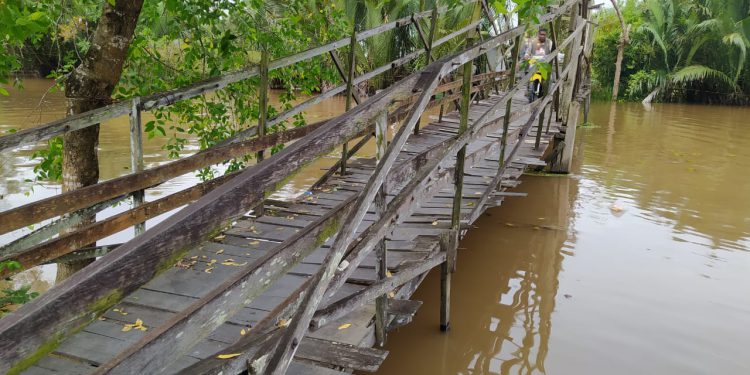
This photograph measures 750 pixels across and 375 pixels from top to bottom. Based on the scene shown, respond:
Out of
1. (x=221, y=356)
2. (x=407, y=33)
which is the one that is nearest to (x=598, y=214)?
(x=221, y=356)

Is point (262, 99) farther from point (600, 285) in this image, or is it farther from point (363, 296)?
point (600, 285)

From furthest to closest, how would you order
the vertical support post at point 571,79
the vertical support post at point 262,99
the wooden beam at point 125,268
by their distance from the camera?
the vertical support post at point 571,79 → the vertical support post at point 262,99 → the wooden beam at point 125,268

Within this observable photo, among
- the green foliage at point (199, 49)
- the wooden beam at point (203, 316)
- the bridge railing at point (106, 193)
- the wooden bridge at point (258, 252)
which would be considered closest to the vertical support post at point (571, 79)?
the wooden bridge at point (258, 252)

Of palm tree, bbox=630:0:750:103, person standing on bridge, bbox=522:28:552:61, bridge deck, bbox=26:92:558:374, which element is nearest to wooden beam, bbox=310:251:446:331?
bridge deck, bbox=26:92:558:374

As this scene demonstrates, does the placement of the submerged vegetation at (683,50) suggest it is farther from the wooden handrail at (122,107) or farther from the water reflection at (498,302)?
the wooden handrail at (122,107)

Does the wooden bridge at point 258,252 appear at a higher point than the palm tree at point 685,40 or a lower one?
lower

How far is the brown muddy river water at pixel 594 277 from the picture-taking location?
397 cm

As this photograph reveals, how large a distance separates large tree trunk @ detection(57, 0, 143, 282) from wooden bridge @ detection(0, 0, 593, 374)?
1.43ft

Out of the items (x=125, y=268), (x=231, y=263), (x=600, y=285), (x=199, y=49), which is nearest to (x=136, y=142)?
(x=231, y=263)

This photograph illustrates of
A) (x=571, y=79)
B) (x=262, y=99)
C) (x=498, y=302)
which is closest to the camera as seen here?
(x=262, y=99)

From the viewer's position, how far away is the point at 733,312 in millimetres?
4602

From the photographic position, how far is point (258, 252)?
3787mm

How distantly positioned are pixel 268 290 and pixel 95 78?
179 centimetres

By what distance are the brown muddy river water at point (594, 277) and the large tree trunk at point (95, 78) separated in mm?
471
